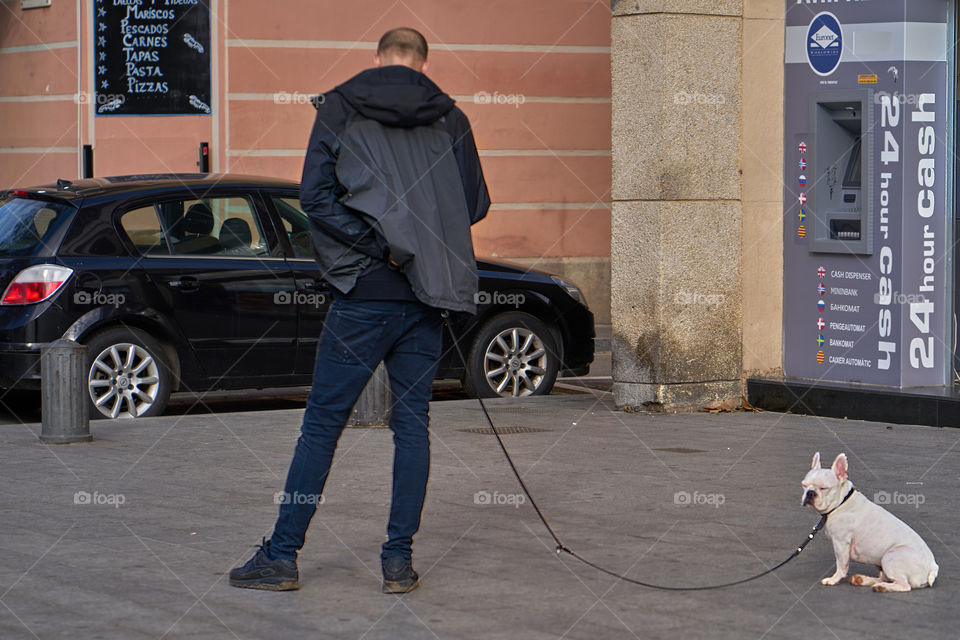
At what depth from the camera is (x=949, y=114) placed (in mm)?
9680

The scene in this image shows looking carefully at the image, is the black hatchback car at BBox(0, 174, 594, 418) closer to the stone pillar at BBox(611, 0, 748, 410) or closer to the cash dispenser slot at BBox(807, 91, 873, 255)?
the stone pillar at BBox(611, 0, 748, 410)

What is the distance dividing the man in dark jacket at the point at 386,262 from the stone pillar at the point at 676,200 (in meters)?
4.71

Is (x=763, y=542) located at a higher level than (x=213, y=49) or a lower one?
lower

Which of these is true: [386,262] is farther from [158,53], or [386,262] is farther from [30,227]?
[158,53]

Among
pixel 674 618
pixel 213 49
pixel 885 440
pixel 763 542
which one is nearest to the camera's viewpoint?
pixel 674 618

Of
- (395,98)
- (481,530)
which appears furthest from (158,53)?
(395,98)

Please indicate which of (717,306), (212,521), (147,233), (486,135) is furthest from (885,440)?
(486,135)

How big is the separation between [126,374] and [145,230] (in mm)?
971

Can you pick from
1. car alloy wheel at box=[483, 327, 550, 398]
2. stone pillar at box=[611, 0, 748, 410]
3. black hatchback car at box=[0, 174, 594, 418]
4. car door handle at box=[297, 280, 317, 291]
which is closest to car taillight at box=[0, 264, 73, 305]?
black hatchback car at box=[0, 174, 594, 418]

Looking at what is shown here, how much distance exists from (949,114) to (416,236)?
5588mm

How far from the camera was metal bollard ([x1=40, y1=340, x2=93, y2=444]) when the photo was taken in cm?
890

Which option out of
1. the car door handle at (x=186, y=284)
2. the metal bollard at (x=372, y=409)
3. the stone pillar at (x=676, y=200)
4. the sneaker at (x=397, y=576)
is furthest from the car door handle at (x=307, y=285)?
the sneaker at (x=397, y=576)

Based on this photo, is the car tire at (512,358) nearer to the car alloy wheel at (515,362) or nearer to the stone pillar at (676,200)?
the car alloy wheel at (515,362)

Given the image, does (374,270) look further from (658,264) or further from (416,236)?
(658,264)
